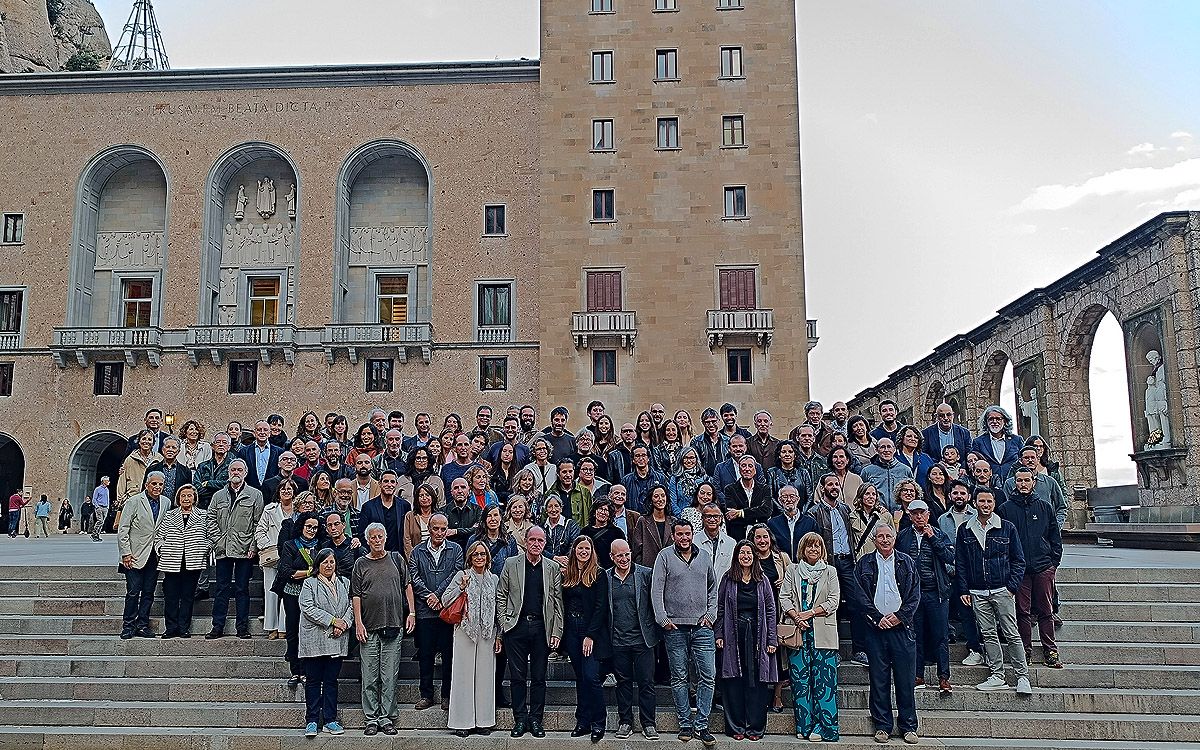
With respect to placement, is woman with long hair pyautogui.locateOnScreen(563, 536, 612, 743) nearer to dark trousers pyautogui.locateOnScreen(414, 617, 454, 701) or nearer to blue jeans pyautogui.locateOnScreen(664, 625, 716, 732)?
blue jeans pyautogui.locateOnScreen(664, 625, 716, 732)

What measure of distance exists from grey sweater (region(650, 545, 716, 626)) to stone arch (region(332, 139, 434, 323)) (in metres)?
26.0

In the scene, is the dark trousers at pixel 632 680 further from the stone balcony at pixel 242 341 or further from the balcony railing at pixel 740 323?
the stone balcony at pixel 242 341

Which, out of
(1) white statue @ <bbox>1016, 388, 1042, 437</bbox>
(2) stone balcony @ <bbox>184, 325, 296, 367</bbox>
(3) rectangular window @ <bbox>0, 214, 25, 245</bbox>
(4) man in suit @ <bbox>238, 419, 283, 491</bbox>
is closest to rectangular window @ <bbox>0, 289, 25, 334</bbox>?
(3) rectangular window @ <bbox>0, 214, 25, 245</bbox>

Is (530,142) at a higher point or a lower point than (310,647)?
higher

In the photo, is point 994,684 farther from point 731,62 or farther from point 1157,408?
point 731,62

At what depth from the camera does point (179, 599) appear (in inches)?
418

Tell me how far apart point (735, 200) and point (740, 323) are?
449 centimetres

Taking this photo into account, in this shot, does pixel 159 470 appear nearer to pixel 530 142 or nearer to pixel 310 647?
pixel 310 647

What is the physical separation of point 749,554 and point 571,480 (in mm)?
2340

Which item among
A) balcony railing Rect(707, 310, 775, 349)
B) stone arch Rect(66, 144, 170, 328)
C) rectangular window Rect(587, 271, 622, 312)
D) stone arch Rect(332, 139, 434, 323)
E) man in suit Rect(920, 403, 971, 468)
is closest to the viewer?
man in suit Rect(920, 403, 971, 468)

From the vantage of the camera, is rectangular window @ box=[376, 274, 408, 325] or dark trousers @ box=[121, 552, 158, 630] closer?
dark trousers @ box=[121, 552, 158, 630]

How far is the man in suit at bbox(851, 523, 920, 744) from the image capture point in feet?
28.1

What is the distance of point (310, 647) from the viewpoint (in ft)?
28.8

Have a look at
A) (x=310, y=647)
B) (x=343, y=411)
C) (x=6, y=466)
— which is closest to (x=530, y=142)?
(x=343, y=411)
